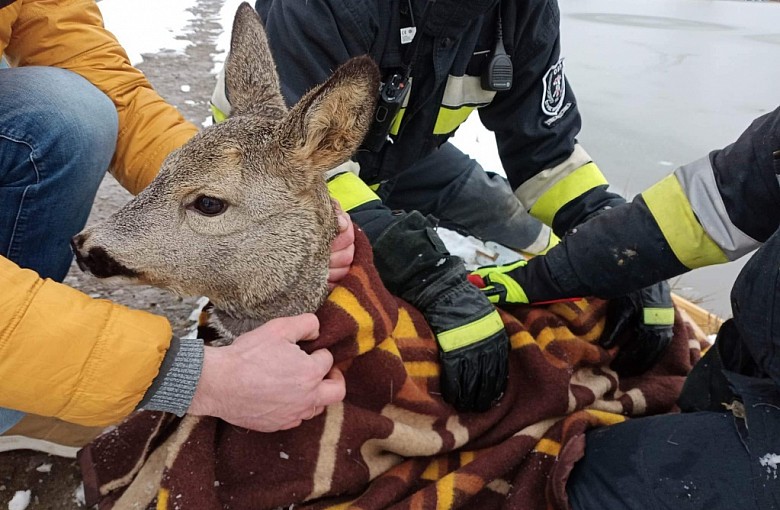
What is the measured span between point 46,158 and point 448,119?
1.62 metres

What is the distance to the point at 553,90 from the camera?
112 inches

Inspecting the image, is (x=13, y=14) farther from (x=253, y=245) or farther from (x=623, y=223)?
(x=623, y=223)

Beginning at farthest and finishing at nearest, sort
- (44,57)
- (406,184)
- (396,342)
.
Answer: (406,184), (44,57), (396,342)

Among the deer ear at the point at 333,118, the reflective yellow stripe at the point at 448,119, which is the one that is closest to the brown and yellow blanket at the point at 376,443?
the deer ear at the point at 333,118

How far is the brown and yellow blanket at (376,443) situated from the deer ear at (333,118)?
0.38m

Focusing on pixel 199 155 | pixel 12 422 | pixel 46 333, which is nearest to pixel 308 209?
pixel 199 155

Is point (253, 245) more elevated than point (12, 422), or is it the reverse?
point (253, 245)

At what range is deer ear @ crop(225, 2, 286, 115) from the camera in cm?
193

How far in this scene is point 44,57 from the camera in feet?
7.62

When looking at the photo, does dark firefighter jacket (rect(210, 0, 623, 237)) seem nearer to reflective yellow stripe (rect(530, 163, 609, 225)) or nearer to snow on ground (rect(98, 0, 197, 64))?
reflective yellow stripe (rect(530, 163, 609, 225))

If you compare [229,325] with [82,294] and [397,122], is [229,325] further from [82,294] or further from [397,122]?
[397,122]

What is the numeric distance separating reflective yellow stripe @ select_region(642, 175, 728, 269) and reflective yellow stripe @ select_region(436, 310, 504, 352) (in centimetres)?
64

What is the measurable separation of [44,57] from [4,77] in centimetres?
29

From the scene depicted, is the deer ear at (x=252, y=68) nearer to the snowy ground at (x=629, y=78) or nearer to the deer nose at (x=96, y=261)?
the deer nose at (x=96, y=261)
